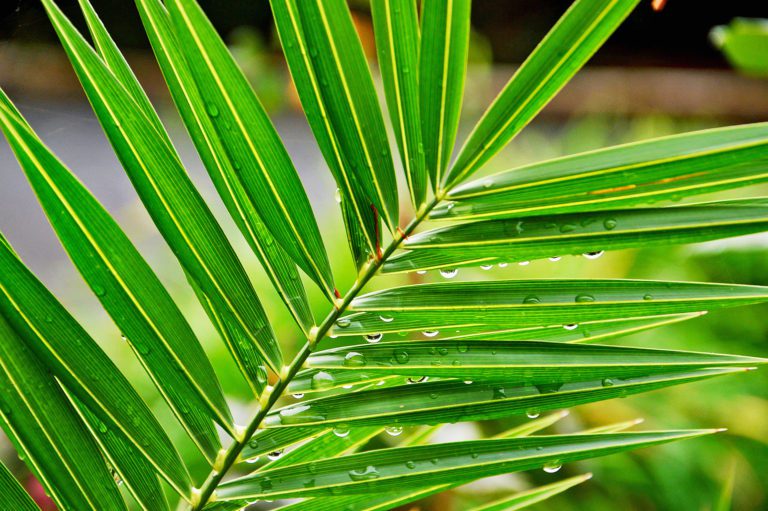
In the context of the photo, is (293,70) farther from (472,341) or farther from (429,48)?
(472,341)

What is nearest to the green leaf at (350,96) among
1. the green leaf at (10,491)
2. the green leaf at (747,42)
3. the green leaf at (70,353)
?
the green leaf at (70,353)

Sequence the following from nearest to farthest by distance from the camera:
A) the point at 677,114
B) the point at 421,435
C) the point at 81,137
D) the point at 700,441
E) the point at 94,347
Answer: the point at 94,347, the point at 421,435, the point at 700,441, the point at 81,137, the point at 677,114

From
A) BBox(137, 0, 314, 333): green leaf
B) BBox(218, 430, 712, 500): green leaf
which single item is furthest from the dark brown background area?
BBox(218, 430, 712, 500): green leaf

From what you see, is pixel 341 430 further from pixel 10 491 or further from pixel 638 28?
pixel 638 28

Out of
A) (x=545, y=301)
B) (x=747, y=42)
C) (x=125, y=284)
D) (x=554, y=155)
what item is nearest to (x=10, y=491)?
(x=125, y=284)

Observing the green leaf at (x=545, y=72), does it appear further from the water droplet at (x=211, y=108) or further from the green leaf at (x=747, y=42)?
the green leaf at (x=747, y=42)

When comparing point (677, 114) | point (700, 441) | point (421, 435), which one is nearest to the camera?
point (421, 435)

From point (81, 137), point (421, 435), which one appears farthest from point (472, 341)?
point (81, 137)

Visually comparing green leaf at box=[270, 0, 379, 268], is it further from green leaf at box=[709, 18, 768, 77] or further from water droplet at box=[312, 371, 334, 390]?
green leaf at box=[709, 18, 768, 77]
